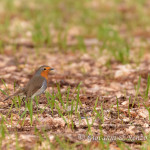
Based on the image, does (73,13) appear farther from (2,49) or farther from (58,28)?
(2,49)

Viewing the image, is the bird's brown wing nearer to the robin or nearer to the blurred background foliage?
the robin

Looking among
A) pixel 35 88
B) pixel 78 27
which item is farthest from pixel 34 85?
pixel 78 27

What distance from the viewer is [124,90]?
6750 mm

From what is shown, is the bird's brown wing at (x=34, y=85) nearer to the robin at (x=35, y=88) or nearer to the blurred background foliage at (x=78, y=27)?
the robin at (x=35, y=88)

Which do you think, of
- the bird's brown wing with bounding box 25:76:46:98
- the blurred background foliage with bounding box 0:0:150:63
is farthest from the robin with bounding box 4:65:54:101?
the blurred background foliage with bounding box 0:0:150:63

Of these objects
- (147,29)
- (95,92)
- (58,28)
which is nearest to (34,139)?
(95,92)

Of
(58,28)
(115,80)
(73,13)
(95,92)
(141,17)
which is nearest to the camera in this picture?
(95,92)

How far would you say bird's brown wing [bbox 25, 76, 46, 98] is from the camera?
18.4 feet

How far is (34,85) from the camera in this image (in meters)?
5.77

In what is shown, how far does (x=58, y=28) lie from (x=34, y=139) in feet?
28.7

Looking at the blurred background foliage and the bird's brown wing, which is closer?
the bird's brown wing

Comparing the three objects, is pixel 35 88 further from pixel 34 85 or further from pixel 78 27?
pixel 78 27

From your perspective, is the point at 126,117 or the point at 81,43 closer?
the point at 126,117

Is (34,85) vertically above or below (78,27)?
below
